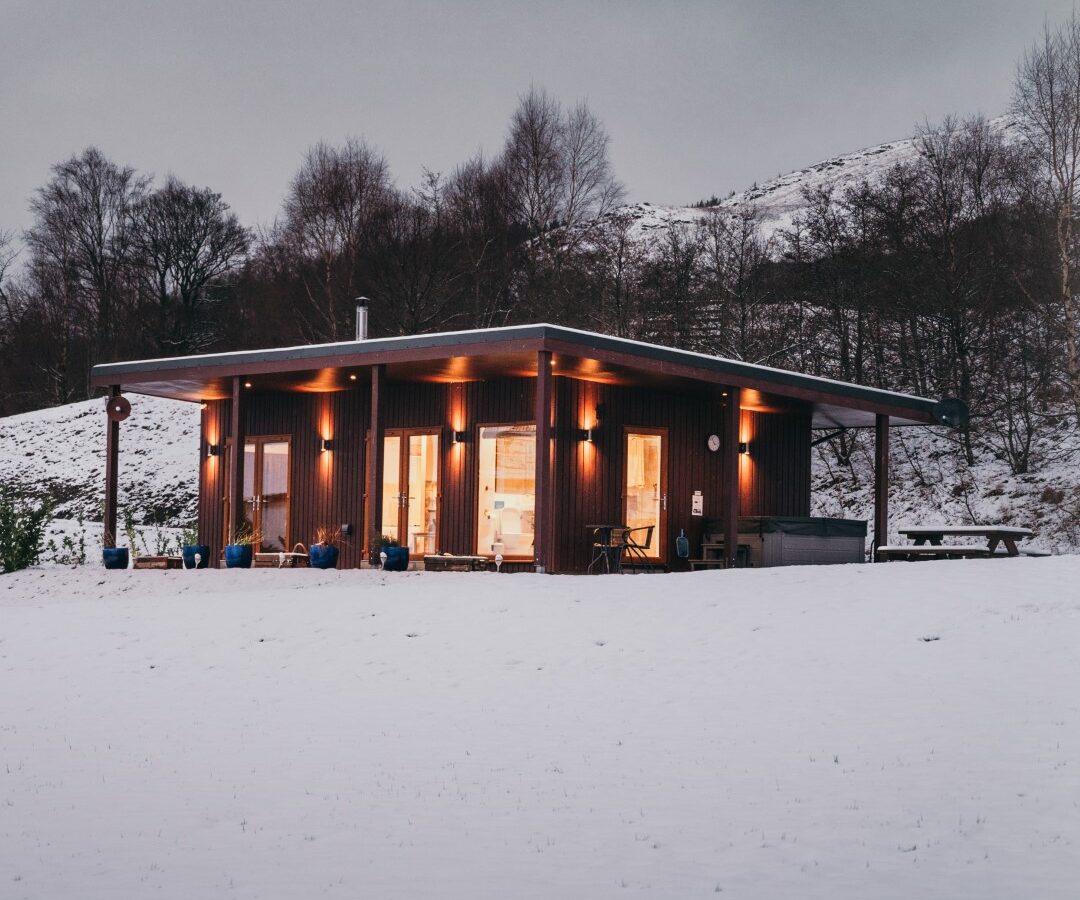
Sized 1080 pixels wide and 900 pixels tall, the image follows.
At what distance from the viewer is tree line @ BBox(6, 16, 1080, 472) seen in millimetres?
23406

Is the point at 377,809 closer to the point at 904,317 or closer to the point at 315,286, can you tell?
the point at 904,317

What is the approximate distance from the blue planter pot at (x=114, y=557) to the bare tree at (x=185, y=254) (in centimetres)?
2228

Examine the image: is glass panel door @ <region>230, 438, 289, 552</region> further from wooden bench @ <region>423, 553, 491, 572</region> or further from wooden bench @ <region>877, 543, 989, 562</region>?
wooden bench @ <region>877, 543, 989, 562</region>

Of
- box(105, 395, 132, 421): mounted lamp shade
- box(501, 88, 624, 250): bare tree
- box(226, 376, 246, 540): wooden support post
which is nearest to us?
box(226, 376, 246, 540): wooden support post

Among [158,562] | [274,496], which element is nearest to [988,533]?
[274,496]

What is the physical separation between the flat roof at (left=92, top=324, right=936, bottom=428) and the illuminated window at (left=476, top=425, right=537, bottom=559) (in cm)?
80

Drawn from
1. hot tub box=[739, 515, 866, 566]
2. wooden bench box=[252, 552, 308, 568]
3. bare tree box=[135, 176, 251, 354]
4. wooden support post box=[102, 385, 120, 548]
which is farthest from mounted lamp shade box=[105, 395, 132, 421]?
bare tree box=[135, 176, 251, 354]

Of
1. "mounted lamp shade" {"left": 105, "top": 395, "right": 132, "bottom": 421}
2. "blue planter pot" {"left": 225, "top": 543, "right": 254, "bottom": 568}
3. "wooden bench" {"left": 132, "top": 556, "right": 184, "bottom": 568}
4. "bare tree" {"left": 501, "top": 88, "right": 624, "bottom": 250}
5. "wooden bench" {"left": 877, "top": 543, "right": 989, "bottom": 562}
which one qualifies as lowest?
"wooden bench" {"left": 132, "top": 556, "right": 184, "bottom": 568}

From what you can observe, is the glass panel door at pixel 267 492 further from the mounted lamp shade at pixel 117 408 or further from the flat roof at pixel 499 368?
the mounted lamp shade at pixel 117 408

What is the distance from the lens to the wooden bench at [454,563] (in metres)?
13.9

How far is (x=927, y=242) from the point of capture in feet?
82.1

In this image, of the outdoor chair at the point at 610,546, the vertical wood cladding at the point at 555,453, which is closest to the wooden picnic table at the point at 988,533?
the vertical wood cladding at the point at 555,453

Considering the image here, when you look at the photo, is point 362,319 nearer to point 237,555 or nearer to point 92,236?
point 237,555

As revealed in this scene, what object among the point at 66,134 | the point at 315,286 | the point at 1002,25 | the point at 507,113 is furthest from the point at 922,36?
the point at 66,134
